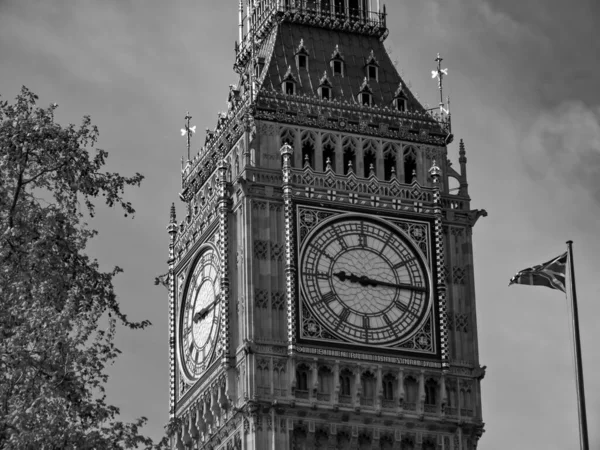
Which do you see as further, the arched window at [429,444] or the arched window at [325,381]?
the arched window at [429,444]

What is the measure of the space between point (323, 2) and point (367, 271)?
454 inches

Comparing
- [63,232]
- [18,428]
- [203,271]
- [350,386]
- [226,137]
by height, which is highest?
[226,137]

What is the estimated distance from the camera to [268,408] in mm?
65062

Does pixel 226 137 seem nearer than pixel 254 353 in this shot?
No

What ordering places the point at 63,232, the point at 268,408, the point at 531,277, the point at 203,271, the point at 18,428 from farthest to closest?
the point at 203,271
the point at 268,408
the point at 531,277
the point at 63,232
the point at 18,428

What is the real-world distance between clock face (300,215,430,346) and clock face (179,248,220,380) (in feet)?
11.6

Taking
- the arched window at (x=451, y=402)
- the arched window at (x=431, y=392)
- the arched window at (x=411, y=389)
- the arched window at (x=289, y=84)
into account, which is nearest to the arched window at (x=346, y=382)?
the arched window at (x=411, y=389)

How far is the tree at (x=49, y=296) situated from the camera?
38.8 m

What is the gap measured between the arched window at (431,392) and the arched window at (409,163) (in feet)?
23.7

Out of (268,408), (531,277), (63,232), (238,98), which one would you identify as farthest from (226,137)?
(63,232)

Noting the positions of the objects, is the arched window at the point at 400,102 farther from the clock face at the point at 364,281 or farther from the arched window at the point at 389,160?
the clock face at the point at 364,281

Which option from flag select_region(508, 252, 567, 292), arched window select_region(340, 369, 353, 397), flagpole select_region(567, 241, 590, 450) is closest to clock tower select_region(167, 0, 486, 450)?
arched window select_region(340, 369, 353, 397)

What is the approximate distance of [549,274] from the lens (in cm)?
5203

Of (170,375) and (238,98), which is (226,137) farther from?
(170,375)
